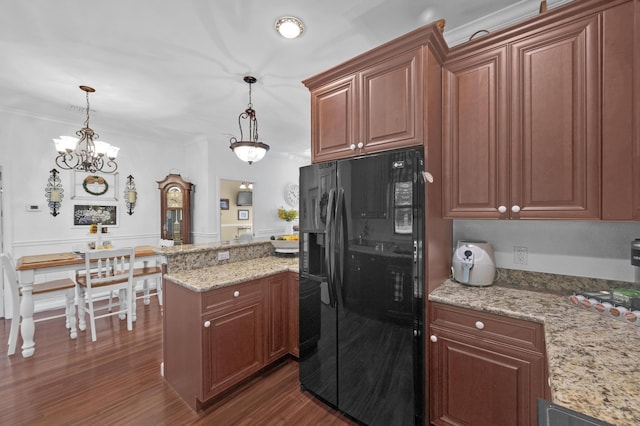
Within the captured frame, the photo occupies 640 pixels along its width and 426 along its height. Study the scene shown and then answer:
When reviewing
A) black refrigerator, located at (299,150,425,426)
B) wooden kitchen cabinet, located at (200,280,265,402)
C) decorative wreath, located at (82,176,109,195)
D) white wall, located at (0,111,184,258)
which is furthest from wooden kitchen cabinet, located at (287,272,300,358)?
decorative wreath, located at (82,176,109,195)

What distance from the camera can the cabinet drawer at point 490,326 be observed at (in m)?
1.29

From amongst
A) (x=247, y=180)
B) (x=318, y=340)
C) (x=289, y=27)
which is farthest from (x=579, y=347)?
(x=247, y=180)

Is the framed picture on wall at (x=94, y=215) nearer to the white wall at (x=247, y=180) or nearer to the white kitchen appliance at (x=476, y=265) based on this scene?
the white wall at (x=247, y=180)

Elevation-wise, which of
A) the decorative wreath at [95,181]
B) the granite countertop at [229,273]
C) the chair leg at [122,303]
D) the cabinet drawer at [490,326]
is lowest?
the chair leg at [122,303]

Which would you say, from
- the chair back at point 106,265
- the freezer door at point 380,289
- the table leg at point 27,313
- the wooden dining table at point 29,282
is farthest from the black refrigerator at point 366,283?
the table leg at point 27,313

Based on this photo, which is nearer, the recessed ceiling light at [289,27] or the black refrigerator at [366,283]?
the black refrigerator at [366,283]

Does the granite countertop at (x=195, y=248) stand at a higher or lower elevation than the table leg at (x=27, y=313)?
higher

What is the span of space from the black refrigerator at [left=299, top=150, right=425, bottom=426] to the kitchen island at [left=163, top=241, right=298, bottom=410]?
17.0 inches

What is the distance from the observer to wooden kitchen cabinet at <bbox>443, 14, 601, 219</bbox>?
1.37m

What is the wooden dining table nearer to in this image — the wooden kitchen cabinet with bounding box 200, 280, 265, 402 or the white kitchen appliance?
the wooden kitchen cabinet with bounding box 200, 280, 265, 402

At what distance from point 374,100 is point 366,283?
114cm

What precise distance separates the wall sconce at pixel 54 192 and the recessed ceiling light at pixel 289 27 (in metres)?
3.93

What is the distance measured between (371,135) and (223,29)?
4.59ft

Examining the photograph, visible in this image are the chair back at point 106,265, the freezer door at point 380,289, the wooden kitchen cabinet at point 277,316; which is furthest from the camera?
the chair back at point 106,265
